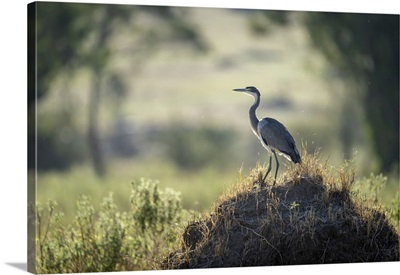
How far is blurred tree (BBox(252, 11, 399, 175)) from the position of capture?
16.0 m

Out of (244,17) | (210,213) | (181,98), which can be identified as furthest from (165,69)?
(210,213)

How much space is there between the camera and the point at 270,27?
15500mm

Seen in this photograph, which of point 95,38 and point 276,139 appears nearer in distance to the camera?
point 276,139

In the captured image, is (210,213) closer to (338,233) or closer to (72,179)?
(338,233)

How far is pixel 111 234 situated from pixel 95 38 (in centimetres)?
354

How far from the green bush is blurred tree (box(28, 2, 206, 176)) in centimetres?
162

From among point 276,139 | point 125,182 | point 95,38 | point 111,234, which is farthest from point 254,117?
point 95,38

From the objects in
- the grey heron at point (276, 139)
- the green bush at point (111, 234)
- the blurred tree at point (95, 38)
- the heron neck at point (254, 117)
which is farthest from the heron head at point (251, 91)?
the green bush at point (111, 234)

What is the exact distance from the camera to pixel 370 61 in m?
16.6

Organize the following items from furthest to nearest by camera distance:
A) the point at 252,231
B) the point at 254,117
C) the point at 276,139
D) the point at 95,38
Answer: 1. the point at 95,38
2. the point at 254,117
3. the point at 276,139
4. the point at 252,231

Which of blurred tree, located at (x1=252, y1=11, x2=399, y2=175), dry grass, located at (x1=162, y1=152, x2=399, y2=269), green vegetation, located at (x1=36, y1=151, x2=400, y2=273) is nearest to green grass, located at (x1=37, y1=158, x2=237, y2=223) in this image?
green vegetation, located at (x1=36, y1=151, x2=400, y2=273)

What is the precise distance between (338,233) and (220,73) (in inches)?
135

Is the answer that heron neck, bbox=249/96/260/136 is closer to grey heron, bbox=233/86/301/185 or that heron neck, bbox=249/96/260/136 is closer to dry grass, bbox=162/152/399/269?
grey heron, bbox=233/86/301/185

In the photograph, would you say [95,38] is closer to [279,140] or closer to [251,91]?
[251,91]
